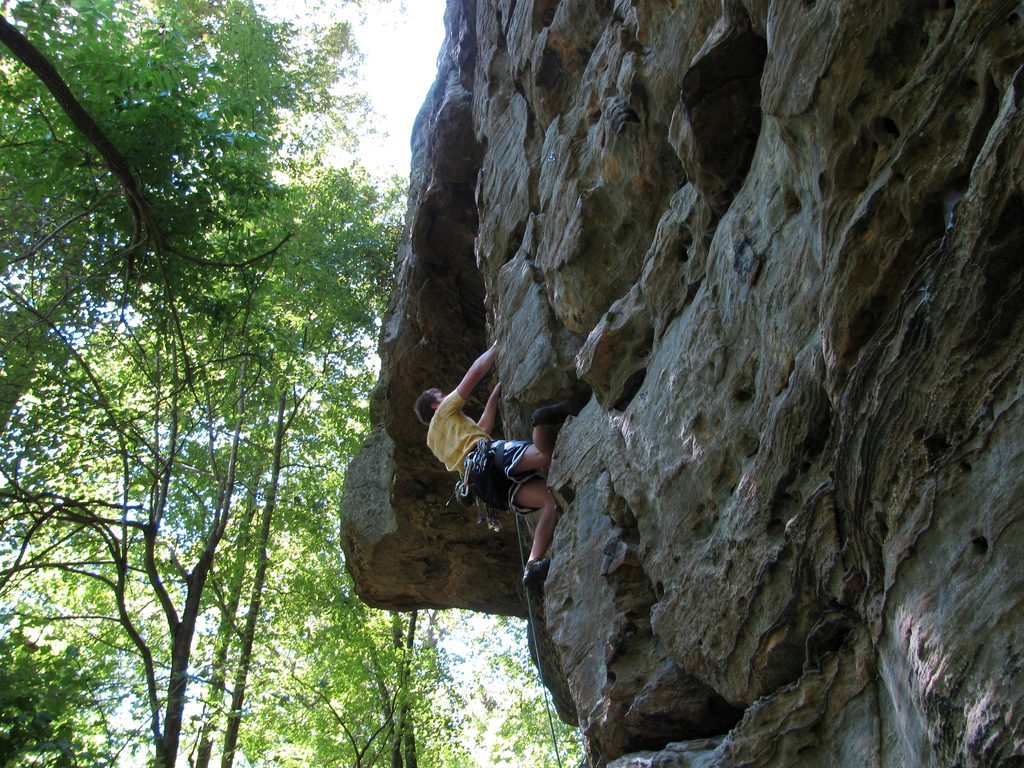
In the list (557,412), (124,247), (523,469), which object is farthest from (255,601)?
(557,412)

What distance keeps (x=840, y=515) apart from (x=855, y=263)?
1.09m

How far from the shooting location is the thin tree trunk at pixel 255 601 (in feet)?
46.3

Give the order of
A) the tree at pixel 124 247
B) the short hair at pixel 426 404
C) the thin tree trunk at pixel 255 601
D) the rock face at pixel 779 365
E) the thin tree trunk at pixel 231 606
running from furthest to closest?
the thin tree trunk at pixel 231 606 < the thin tree trunk at pixel 255 601 < the short hair at pixel 426 404 < the tree at pixel 124 247 < the rock face at pixel 779 365

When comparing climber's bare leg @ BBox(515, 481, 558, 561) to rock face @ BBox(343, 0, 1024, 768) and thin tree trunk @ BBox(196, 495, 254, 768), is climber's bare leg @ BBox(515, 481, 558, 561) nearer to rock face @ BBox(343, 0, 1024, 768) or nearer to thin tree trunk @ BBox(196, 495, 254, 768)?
rock face @ BBox(343, 0, 1024, 768)

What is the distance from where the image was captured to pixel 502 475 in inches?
279

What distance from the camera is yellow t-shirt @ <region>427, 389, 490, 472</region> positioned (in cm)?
757

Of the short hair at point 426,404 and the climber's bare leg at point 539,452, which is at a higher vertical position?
the short hair at point 426,404

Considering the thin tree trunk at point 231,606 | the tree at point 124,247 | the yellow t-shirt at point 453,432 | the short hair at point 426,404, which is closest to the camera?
the tree at point 124,247

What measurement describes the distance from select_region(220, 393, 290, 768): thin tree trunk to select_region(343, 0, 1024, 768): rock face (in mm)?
9342

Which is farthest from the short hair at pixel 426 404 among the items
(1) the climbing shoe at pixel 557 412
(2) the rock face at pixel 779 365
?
(1) the climbing shoe at pixel 557 412

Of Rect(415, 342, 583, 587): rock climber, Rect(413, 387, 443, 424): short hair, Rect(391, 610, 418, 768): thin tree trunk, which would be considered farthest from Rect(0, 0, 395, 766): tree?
Rect(391, 610, 418, 768): thin tree trunk

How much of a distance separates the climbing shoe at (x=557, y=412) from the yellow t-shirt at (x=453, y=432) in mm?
899

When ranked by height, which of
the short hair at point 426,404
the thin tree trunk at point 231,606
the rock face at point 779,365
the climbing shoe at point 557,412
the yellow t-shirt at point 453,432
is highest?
the thin tree trunk at point 231,606

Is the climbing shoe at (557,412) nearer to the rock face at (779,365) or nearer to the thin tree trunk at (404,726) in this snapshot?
the rock face at (779,365)
